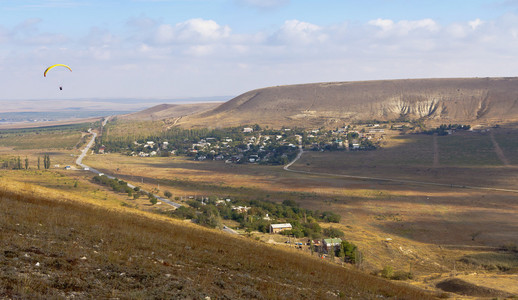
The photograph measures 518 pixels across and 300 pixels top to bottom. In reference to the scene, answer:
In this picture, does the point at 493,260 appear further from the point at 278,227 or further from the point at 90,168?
the point at 90,168

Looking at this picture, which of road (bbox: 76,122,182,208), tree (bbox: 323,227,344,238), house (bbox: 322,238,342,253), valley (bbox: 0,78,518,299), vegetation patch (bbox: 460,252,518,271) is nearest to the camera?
valley (bbox: 0,78,518,299)

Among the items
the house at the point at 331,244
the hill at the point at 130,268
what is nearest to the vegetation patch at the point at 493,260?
the house at the point at 331,244

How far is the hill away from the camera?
10.3 m

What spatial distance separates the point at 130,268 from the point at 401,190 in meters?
71.8

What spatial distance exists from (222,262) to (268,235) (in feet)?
89.9

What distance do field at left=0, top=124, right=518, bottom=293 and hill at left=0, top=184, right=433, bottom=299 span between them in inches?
630

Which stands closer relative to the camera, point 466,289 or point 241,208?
point 466,289

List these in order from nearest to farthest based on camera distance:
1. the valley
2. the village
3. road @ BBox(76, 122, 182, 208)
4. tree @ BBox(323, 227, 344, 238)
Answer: the valley
tree @ BBox(323, 227, 344, 238)
road @ BBox(76, 122, 182, 208)
the village

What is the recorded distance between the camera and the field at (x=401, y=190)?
1558 inches

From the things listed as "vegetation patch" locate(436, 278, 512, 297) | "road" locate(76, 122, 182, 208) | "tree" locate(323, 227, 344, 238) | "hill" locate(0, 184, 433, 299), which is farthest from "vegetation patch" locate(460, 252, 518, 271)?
"road" locate(76, 122, 182, 208)

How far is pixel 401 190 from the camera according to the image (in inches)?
3027

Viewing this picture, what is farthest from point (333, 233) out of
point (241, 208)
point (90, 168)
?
point (90, 168)

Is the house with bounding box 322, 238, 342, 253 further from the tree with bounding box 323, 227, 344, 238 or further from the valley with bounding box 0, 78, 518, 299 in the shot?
the tree with bounding box 323, 227, 344, 238

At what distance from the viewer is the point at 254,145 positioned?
149000 millimetres
